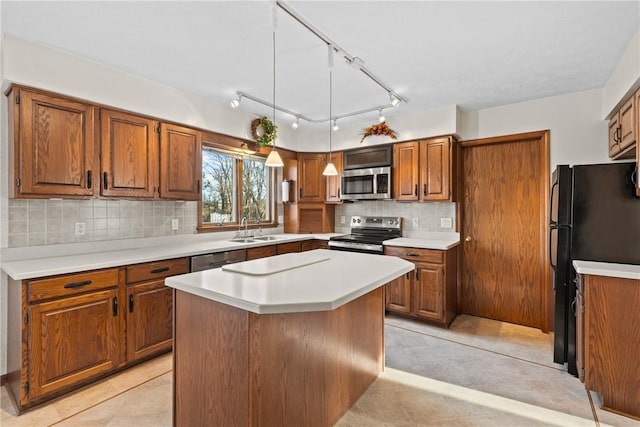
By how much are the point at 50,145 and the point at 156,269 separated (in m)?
1.19

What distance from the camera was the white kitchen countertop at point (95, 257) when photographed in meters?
2.08

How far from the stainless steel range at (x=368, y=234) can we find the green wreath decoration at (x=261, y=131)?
1540 millimetres

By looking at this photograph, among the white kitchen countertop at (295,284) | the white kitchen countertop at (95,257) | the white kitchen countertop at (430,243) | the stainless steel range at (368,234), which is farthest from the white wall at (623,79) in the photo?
the white kitchen countertop at (95,257)

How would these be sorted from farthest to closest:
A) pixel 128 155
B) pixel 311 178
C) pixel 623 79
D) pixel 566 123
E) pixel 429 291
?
pixel 311 178 < pixel 429 291 < pixel 566 123 < pixel 128 155 < pixel 623 79

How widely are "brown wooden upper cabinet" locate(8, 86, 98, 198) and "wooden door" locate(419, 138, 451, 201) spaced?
3337 millimetres

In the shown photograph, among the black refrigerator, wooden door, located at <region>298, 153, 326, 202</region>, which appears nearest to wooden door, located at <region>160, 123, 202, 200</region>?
wooden door, located at <region>298, 153, 326, 202</region>

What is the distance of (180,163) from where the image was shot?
3205 mm

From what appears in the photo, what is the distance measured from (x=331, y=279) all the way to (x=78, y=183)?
7.10ft

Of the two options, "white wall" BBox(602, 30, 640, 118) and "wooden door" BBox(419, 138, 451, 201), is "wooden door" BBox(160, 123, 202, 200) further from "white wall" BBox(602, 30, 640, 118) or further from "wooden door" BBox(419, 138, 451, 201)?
"white wall" BBox(602, 30, 640, 118)

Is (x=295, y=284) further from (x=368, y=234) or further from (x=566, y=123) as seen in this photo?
(x=566, y=123)

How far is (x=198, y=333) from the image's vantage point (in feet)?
5.31

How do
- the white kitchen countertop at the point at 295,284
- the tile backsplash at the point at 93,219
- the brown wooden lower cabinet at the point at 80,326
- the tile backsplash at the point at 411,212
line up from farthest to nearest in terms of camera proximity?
the tile backsplash at the point at 411,212, the tile backsplash at the point at 93,219, the brown wooden lower cabinet at the point at 80,326, the white kitchen countertop at the point at 295,284

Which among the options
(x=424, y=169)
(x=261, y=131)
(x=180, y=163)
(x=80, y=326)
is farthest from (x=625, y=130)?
(x=80, y=326)

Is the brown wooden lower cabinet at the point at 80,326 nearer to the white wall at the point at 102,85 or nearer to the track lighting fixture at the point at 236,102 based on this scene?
the white wall at the point at 102,85
